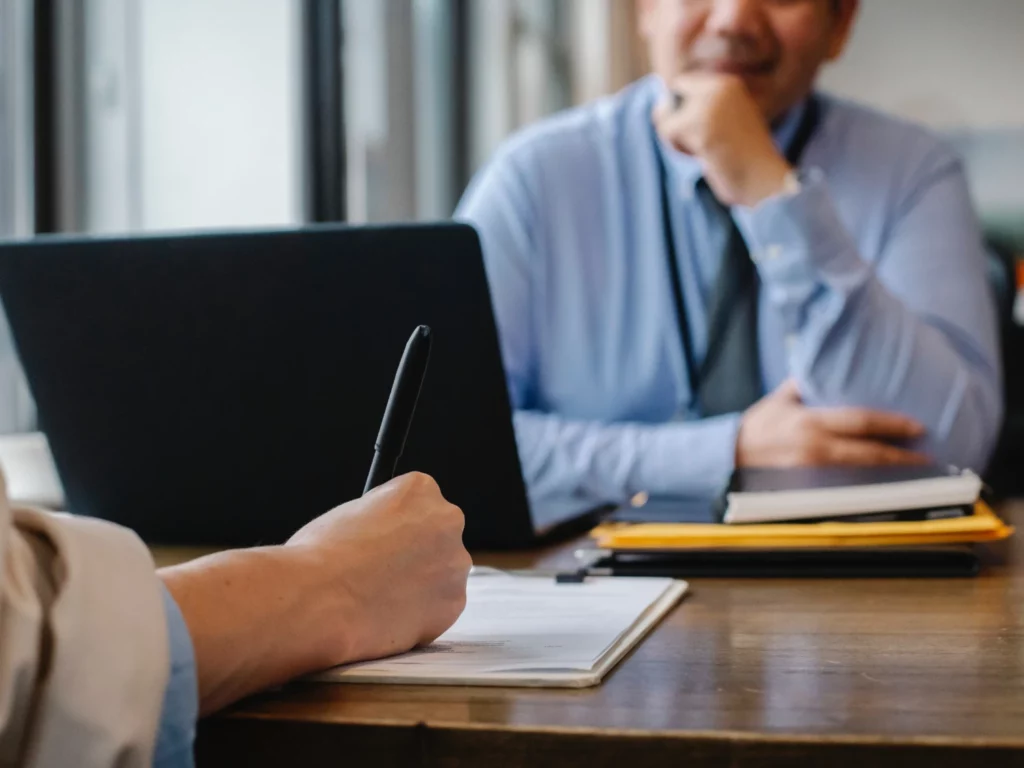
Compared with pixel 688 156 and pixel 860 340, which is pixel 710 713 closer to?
pixel 860 340

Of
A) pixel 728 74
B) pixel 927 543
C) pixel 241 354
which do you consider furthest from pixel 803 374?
pixel 241 354

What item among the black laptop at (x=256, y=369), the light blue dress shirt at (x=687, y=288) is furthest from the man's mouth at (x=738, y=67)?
the black laptop at (x=256, y=369)

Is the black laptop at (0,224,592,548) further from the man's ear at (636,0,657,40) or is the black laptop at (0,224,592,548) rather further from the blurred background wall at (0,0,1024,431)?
the man's ear at (636,0,657,40)

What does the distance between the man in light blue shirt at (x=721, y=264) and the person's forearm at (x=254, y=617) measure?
2.80 feet

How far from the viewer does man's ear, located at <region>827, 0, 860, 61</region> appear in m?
1.80

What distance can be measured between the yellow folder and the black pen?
226 mm

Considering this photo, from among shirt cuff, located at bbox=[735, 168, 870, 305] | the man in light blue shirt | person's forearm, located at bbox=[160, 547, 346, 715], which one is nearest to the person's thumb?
the man in light blue shirt

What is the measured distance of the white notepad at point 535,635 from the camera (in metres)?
0.55

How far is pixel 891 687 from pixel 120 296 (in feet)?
2.12

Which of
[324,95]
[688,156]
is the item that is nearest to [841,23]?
[688,156]

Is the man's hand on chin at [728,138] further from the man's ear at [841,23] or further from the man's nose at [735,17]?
the man's ear at [841,23]

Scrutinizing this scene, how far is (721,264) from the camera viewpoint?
163cm

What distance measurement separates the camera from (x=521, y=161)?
5.94ft

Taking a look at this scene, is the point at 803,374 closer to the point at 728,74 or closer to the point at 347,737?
the point at 728,74
